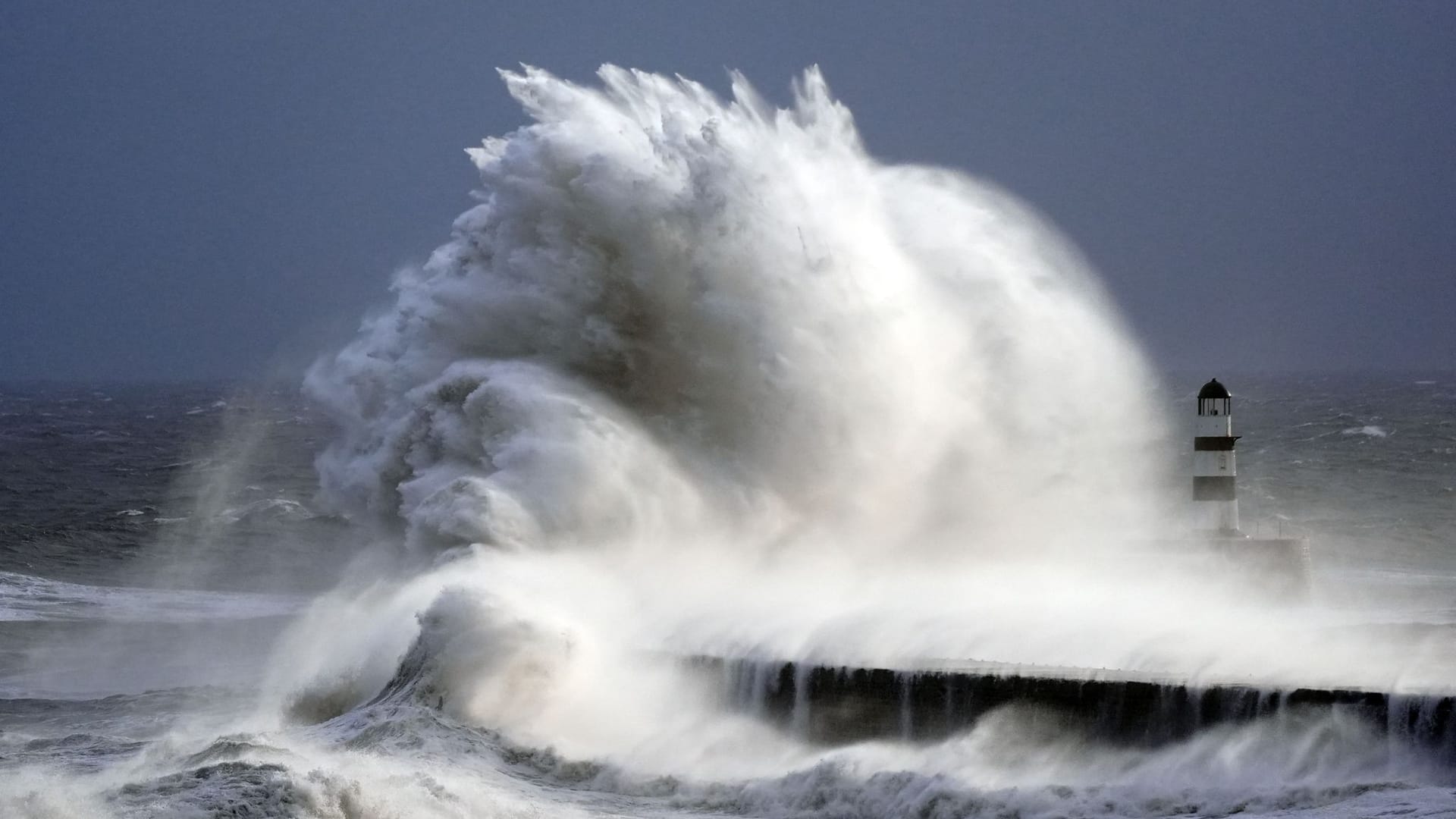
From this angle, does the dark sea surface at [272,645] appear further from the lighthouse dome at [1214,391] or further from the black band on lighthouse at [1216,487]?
the lighthouse dome at [1214,391]

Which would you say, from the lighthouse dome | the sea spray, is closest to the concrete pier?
the sea spray

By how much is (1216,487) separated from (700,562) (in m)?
5.70

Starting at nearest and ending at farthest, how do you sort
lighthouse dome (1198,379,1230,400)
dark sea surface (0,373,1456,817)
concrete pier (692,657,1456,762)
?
dark sea surface (0,373,1456,817) → concrete pier (692,657,1456,762) → lighthouse dome (1198,379,1230,400)

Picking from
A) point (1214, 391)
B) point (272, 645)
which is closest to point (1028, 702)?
point (1214, 391)

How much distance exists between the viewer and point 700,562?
15.9 m

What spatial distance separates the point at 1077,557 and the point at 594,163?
21.2ft

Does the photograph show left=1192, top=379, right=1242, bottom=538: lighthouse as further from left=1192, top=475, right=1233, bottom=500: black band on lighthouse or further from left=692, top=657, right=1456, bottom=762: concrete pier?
left=692, top=657, right=1456, bottom=762: concrete pier

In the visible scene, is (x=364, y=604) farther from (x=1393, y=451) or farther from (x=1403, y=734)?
(x=1393, y=451)

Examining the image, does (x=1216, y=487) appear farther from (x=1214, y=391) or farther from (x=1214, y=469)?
(x=1214, y=391)

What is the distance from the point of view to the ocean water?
10.5m

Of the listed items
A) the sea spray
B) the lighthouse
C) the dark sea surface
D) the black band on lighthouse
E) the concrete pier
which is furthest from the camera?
the black band on lighthouse

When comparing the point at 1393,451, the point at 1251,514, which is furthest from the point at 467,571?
the point at 1393,451

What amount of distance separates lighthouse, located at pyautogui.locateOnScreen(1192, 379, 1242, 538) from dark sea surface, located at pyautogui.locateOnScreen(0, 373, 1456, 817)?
2.06m

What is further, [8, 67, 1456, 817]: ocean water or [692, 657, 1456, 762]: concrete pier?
[8, 67, 1456, 817]: ocean water
